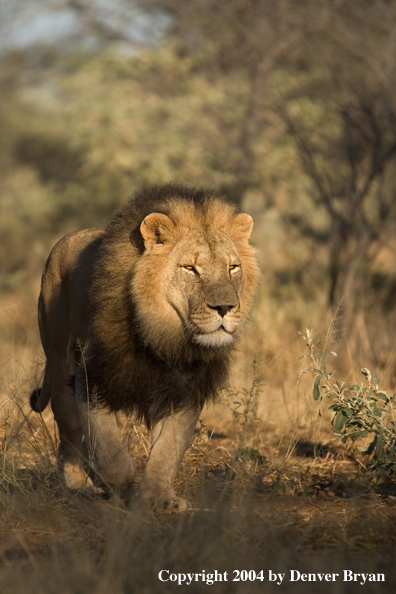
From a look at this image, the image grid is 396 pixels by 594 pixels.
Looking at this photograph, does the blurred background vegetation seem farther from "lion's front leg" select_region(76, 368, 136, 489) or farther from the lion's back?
"lion's front leg" select_region(76, 368, 136, 489)

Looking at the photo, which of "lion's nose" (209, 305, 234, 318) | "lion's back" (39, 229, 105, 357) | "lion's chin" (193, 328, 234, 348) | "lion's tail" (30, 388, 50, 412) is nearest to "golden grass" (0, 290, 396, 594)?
"lion's tail" (30, 388, 50, 412)

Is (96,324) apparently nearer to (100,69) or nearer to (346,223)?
(346,223)

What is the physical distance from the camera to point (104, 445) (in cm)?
425

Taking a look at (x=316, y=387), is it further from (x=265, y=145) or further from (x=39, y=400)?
(x=265, y=145)

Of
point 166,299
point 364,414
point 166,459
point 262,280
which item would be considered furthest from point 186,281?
point 262,280

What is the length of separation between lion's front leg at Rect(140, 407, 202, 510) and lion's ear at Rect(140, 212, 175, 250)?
34.8 inches

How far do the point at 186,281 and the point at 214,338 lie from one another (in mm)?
321

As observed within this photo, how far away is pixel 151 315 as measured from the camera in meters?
4.23

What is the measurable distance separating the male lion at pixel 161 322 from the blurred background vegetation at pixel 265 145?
9.31 ft

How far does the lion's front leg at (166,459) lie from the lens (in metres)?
4.03

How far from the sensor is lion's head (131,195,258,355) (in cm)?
413

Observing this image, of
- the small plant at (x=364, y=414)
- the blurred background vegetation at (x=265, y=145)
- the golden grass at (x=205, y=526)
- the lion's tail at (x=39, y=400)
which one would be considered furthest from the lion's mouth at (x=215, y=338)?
the blurred background vegetation at (x=265, y=145)

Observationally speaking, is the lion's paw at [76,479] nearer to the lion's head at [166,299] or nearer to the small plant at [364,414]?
the lion's head at [166,299]

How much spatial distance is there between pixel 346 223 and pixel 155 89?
588 centimetres
